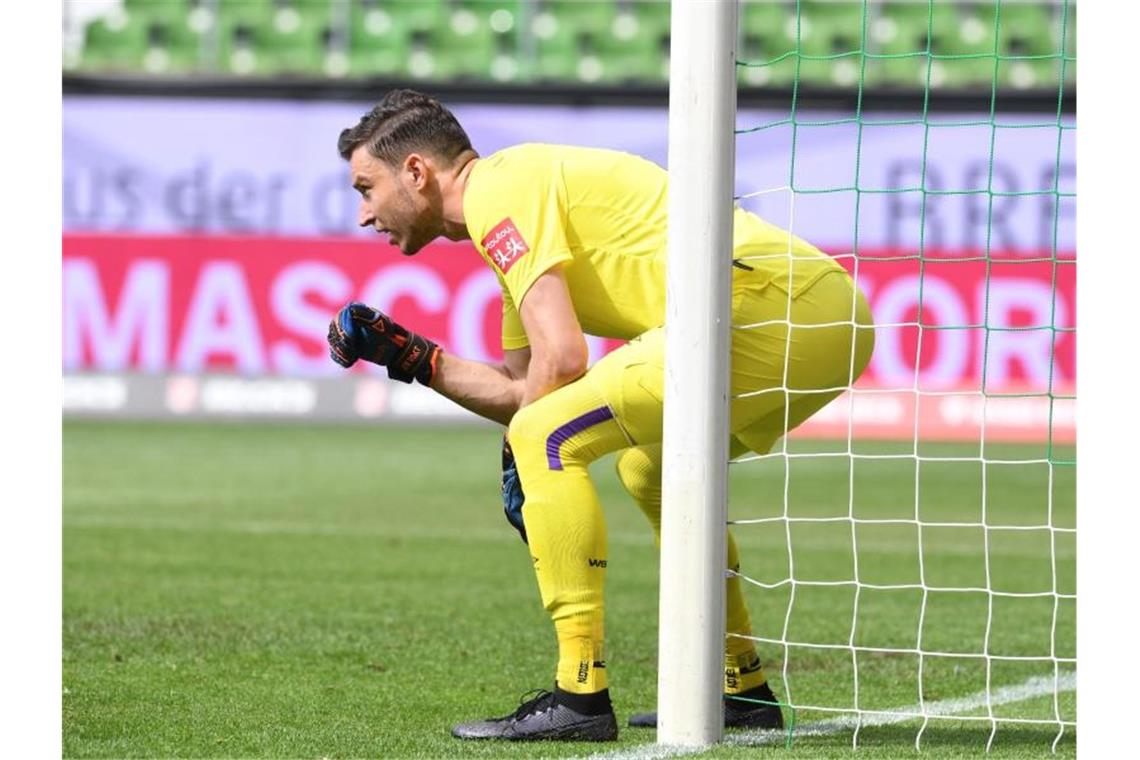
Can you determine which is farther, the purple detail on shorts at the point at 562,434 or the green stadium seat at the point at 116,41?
the green stadium seat at the point at 116,41

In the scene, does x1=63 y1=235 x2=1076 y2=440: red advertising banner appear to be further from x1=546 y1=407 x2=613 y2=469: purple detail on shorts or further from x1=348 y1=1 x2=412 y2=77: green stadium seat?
x1=546 y1=407 x2=613 y2=469: purple detail on shorts

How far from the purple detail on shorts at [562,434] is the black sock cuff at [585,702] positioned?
565 mm

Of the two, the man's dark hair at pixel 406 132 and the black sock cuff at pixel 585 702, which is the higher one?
the man's dark hair at pixel 406 132

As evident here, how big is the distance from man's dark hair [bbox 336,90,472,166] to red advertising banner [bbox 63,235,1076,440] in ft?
41.9

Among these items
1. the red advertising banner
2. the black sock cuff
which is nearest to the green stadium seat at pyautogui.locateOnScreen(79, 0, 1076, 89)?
the red advertising banner

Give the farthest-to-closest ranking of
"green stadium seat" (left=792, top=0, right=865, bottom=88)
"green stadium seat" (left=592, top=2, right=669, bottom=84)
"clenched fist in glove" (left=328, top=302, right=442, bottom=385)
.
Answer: "green stadium seat" (left=592, top=2, right=669, bottom=84) → "green stadium seat" (left=792, top=0, right=865, bottom=88) → "clenched fist in glove" (left=328, top=302, right=442, bottom=385)

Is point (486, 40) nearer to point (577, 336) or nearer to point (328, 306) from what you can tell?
point (328, 306)

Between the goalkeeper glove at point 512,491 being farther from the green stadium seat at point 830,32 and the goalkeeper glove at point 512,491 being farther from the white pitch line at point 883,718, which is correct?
the green stadium seat at point 830,32

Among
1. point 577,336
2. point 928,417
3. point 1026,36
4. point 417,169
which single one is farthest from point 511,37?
point 577,336

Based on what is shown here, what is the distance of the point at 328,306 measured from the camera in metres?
18.7

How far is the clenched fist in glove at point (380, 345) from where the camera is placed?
4.98 metres

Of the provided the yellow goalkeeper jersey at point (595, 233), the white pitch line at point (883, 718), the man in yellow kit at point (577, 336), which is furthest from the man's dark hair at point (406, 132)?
the white pitch line at point (883, 718)

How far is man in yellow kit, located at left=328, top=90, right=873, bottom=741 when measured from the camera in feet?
15.0
